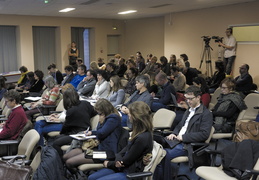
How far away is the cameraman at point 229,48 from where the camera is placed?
9234mm

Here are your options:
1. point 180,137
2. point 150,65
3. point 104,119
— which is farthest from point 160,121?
point 150,65

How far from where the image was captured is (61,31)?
42.7 ft

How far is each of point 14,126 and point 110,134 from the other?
4.34 feet

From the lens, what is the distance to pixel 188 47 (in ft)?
37.0

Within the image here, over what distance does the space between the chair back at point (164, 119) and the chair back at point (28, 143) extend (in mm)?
1674

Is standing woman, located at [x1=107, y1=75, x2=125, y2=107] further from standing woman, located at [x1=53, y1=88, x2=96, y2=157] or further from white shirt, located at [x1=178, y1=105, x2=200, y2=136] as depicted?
white shirt, located at [x1=178, y1=105, x2=200, y2=136]

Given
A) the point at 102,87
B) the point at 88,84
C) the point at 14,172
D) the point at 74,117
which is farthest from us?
the point at 88,84

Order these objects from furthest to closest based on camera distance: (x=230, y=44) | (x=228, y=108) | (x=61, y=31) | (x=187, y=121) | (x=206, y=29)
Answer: (x=61, y=31), (x=206, y=29), (x=230, y=44), (x=228, y=108), (x=187, y=121)

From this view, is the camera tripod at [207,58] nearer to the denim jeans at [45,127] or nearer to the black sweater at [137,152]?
the denim jeans at [45,127]

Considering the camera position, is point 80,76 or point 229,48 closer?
point 80,76

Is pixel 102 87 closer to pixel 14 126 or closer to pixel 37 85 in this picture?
pixel 37 85

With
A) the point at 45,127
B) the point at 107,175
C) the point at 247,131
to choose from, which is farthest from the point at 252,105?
the point at 45,127

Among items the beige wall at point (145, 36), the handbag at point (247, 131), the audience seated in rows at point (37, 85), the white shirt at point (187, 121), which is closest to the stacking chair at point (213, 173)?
the handbag at point (247, 131)

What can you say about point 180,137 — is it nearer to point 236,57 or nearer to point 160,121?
point 160,121
